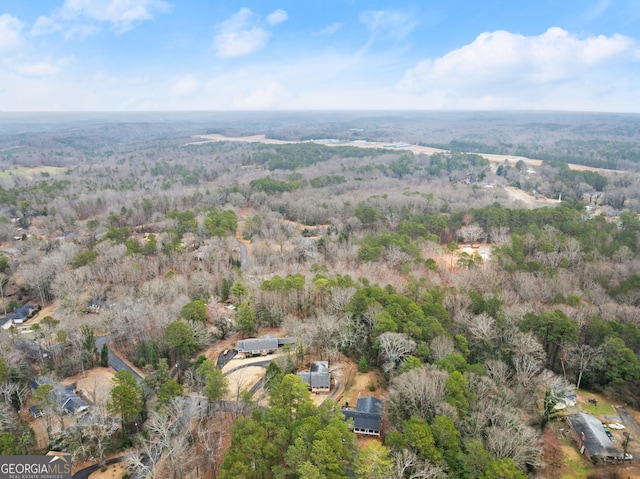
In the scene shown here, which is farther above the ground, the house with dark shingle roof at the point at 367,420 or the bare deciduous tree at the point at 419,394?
the bare deciduous tree at the point at 419,394

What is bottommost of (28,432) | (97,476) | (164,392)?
(97,476)

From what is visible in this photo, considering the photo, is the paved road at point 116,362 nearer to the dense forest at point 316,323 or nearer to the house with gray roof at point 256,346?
the dense forest at point 316,323

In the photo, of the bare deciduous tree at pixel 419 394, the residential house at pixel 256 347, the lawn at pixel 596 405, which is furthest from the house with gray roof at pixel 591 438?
the residential house at pixel 256 347

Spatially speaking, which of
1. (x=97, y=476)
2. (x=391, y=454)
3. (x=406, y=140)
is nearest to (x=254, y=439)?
(x=391, y=454)

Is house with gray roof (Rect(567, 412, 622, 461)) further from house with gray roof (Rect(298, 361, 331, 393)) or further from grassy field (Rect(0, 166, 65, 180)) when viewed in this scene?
grassy field (Rect(0, 166, 65, 180))

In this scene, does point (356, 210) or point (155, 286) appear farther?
point (356, 210)

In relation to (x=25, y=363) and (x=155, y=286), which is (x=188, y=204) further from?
(x=25, y=363)

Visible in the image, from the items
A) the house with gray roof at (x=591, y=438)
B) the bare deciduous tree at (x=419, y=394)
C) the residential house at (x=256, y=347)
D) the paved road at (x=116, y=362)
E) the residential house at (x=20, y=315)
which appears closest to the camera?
the bare deciduous tree at (x=419, y=394)
